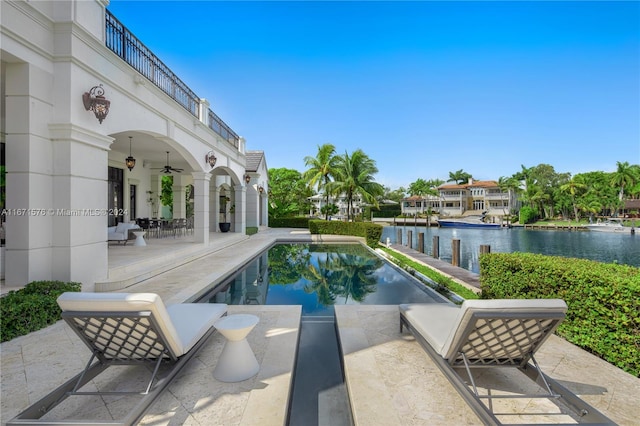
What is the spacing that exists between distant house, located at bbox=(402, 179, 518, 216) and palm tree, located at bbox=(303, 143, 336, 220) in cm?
4423

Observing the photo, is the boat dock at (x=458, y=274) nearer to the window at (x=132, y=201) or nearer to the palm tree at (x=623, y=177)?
the window at (x=132, y=201)

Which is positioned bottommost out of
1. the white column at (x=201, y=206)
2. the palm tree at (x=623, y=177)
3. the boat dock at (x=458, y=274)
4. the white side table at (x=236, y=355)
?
the boat dock at (x=458, y=274)

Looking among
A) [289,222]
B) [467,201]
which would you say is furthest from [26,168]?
[467,201]

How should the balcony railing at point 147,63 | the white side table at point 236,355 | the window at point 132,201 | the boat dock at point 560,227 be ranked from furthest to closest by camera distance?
1. the boat dock at point 560,227
2. the window at point 132,201
3. the balcony railing at point 147,63
4. the white side table at point 236,355

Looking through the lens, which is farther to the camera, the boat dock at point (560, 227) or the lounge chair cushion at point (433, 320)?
the boat dock at point (560, 227)

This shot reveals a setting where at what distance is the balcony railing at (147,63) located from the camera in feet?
22.6

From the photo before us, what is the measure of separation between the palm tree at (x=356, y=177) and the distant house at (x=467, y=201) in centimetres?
4321

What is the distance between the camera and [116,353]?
277 cm

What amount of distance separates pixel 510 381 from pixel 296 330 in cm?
257

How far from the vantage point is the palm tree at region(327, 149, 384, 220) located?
23812mm

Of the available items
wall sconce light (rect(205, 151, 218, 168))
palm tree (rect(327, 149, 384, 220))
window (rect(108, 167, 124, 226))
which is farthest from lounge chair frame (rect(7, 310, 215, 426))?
palm tree (rect(327, 149, 384, 220))

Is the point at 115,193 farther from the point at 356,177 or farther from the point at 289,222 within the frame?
the point at 356,177

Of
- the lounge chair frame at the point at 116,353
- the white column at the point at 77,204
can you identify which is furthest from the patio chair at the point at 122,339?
the white column at the point at 77,204

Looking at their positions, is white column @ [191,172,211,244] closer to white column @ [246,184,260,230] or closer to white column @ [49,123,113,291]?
white column @ [49,123,113,291]
